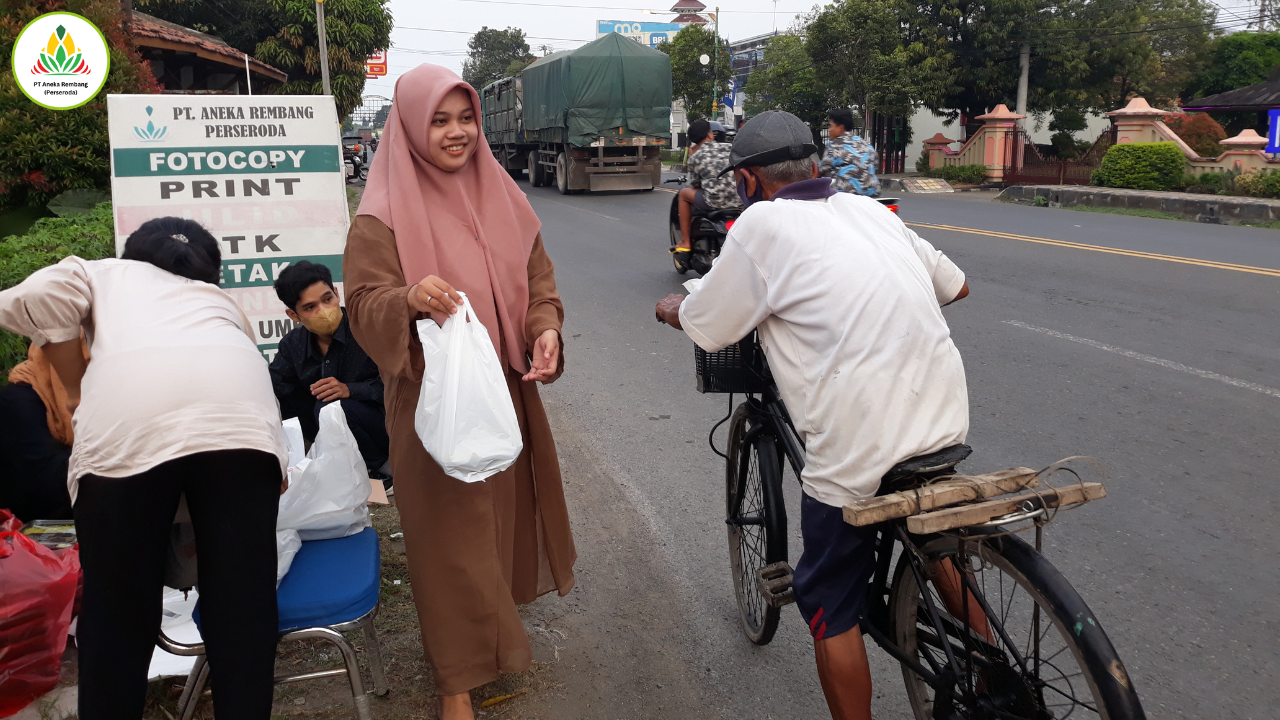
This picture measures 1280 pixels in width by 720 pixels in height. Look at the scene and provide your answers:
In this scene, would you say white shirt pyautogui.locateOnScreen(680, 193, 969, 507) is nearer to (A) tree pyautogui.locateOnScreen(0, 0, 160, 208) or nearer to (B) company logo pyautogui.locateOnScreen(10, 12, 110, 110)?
Answer: (B) company logo pyautogui.locateOnScreen(10, 12, 110, 110)

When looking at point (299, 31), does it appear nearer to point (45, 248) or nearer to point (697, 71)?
point (45, 248)

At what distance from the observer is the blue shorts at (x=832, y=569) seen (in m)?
2.37

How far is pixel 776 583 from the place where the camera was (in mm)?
2924

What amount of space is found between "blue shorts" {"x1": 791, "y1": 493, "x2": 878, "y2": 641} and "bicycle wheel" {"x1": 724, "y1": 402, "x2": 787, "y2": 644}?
0.49m

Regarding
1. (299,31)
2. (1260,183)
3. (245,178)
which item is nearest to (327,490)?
(245,178)

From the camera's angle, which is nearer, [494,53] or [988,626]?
[988,626]

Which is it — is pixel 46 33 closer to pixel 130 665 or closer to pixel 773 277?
pixel 130 665

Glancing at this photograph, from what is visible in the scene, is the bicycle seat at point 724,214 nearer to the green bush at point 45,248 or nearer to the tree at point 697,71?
the green bush at point 45,248

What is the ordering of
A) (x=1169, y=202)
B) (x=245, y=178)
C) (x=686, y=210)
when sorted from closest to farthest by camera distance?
(x=245, y=178), (x=686, y=210), (x=1169, y=202)

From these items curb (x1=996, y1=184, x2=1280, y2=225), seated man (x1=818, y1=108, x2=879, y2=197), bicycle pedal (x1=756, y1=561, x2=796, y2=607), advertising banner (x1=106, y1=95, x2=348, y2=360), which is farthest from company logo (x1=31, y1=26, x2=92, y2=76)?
curb (x1=996, y1=184, x2=1280, y2=225)

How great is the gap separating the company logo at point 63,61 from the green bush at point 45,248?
79 centimetres

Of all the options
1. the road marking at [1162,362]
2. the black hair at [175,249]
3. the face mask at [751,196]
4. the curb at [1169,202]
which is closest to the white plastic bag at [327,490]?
the black hair at [175,249]

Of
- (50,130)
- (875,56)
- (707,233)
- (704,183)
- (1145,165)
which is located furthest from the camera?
(875,56)

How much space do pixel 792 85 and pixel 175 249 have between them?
3325 cm
